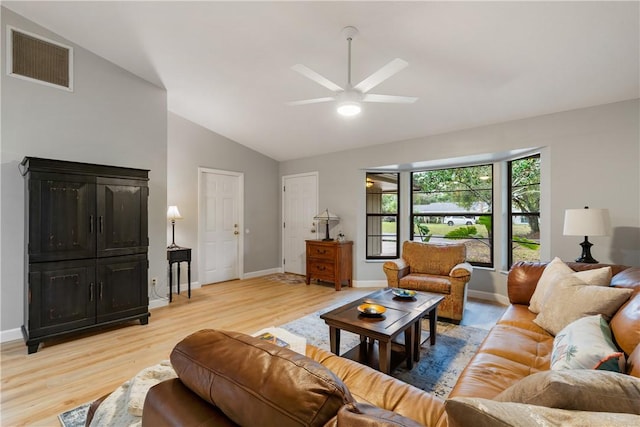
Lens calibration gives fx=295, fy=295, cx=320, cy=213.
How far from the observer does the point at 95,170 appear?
3098 mm

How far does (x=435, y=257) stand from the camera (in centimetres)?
407

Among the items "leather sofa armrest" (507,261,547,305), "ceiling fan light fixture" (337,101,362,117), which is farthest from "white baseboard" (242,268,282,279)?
"leather sofa armrest" (507,261,547,305)

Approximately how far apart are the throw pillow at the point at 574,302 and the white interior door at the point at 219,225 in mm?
4797

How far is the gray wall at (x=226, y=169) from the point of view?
16.1ft

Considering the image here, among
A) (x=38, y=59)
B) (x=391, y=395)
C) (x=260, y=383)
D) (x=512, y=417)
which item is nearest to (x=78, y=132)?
Answer: (x=38, y=59)

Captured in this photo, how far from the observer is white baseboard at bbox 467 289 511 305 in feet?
13.8

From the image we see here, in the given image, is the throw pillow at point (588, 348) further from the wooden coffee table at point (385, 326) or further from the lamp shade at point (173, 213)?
the lamp shade at point (173, 213)

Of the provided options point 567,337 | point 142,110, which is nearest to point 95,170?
point 142,110

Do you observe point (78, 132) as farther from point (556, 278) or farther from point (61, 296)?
point (556, 278)

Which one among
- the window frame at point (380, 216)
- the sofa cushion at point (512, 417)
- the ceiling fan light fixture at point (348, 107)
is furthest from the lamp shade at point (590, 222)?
the sofa cushion at point (512, 417)

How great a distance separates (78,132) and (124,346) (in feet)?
8.03

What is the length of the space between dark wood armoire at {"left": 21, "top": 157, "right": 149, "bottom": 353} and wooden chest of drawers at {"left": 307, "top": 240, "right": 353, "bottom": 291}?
108 inches

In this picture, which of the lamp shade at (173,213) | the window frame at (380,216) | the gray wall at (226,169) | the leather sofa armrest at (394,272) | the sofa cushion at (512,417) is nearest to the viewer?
the sofa cushion at (512,417)

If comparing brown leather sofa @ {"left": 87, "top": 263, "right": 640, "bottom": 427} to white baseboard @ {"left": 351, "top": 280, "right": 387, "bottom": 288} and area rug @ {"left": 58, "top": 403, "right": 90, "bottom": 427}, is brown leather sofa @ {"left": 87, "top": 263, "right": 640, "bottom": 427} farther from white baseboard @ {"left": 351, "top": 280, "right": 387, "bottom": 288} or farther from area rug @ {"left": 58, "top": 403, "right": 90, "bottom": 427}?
white baseboard @ {"left": 351, "top": 280, "right": 387, "bottom": 288}
